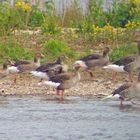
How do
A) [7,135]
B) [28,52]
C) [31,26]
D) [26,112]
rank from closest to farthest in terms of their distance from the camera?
[7,135], [26,112], [28,52], [31,26]

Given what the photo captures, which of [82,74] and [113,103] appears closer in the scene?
[113,103]

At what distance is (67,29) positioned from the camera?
26.6 meters

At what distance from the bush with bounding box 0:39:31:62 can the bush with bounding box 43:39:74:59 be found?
0.60 metres

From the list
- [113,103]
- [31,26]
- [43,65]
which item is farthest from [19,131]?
[31,26]

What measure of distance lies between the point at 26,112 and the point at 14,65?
172 inches

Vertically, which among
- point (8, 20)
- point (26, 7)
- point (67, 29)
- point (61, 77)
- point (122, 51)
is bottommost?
point (61, 77)

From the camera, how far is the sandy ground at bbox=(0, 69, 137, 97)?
66.6 feet

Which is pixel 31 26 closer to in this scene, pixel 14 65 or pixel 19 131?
pixel 14 65

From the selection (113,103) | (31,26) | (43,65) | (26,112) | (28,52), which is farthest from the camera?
(31,26)

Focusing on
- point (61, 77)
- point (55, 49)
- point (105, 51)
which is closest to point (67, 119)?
point (61, 77)

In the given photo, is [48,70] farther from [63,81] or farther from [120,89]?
[120,89]

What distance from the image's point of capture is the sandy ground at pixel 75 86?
20.3 meters

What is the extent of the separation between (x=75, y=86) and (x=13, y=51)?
3368 mm

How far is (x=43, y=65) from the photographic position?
21.6 meters
